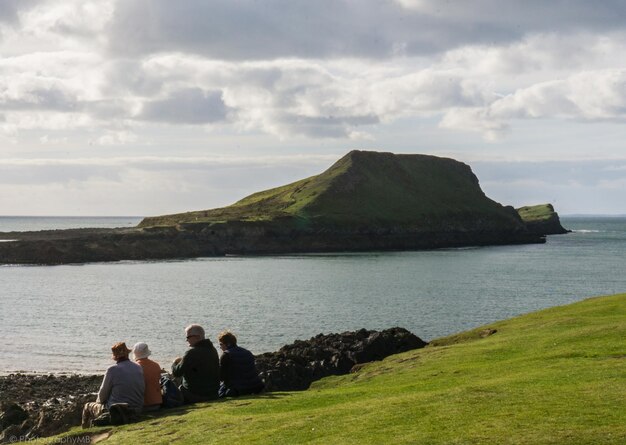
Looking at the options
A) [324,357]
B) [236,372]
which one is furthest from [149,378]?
[324,357]

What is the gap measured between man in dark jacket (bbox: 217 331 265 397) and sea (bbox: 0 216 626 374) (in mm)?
27431

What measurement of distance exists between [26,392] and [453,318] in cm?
4155

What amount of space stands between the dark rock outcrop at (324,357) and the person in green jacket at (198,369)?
8581mm

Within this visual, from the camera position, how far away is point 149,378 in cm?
2108

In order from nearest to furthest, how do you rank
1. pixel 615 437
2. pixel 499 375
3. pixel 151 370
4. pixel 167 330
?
pixel 615 437 < pixel 151 370 < pixel 499 375 < pixel 167 330

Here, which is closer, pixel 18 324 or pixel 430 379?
pixel 430 379

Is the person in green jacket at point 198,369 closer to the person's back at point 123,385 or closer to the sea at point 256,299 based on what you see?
the person's back at point 123,385

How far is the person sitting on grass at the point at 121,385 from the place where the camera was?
20219 mm

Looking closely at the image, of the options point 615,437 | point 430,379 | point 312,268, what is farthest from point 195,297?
point 615,437

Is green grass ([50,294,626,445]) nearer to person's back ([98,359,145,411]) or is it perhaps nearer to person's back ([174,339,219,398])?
person's back ([98,359,145,411])

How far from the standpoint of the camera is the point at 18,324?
71.8 meters

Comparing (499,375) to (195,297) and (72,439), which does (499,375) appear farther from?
(195,297)

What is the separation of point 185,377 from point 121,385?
9.61 ft

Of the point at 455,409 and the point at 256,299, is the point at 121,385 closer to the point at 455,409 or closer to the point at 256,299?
the point at 455,409
